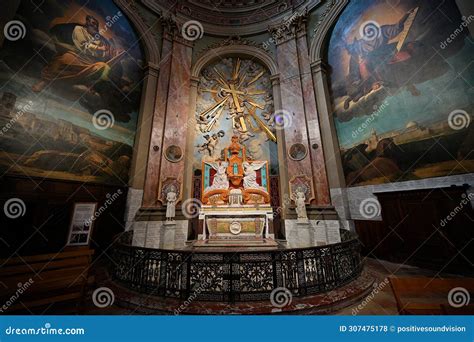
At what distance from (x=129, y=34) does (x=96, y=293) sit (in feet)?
30.2

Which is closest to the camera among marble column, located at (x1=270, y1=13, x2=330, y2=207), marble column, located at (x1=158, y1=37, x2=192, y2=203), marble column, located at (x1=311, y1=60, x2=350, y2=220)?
marble column, located at (x1=311, y1=60, x2=350, y2=220)

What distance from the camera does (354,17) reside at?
24.2 ft

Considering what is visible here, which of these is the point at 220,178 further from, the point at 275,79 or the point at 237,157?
the point at 275,79

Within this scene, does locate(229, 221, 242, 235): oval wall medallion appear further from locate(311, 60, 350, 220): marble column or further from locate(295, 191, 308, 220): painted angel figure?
locate(311, 60, 350, 220): marble column

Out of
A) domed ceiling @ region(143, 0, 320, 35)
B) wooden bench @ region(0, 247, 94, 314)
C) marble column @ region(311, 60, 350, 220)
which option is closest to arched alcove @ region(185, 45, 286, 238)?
domed ceiling @ region(143, 0, 320, 35)

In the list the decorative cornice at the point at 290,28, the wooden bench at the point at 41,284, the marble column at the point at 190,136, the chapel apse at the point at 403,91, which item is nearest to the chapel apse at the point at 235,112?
the marble column at the point at 190,136

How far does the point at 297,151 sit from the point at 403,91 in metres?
3.66

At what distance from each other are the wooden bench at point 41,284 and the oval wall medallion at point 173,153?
17.6 ft

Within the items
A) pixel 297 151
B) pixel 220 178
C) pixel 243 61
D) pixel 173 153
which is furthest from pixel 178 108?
pixel 297 151

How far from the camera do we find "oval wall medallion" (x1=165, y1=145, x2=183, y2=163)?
784 cm

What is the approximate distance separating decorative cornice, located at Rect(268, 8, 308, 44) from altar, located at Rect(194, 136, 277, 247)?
18.2 ft

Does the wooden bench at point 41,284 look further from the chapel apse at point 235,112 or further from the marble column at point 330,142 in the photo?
the marble column at point 330,142

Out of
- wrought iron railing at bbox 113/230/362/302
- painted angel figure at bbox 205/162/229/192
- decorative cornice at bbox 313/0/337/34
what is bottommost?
wrought iron railing at bbox 113/230/362/302

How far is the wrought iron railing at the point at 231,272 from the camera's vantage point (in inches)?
128
